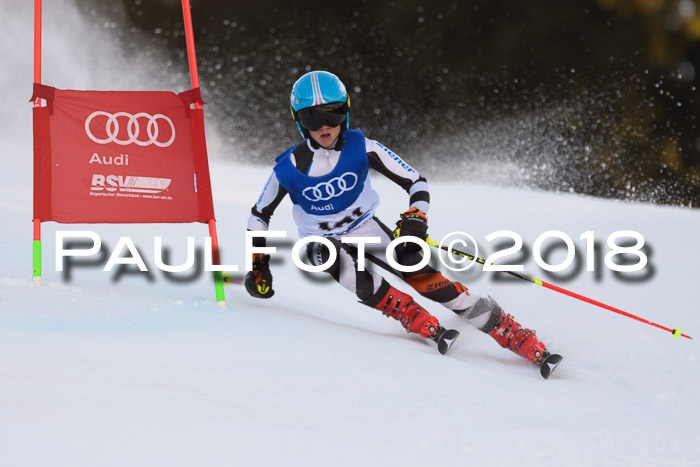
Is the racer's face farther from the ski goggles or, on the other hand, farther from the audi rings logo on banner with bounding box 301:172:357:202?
the audi rings logo on banner with bounding box 301:172:357:202

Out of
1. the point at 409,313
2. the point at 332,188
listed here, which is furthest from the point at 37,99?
the point at 409,313

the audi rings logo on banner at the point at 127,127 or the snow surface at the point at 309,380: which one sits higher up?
the audi rings logo on banner at the point at 127,127

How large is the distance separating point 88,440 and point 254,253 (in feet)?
4.89

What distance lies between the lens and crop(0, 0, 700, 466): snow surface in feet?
5.10

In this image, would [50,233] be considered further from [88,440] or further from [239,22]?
[239,22]

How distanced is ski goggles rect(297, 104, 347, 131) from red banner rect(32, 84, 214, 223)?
1.63ft

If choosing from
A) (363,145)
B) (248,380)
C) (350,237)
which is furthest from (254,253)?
(248,380)

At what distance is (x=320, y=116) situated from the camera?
2.65 metres

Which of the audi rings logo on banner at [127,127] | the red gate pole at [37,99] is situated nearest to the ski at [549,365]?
the audi rings logo on banner at [127,127]

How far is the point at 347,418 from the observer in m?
1.80

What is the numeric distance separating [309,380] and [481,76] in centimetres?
1207

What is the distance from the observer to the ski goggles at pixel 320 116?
8.68ft

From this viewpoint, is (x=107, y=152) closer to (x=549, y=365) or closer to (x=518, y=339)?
(x=518, y=339)

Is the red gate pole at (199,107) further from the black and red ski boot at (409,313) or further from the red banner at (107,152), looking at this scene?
the black and red ski boot at (409,313)
